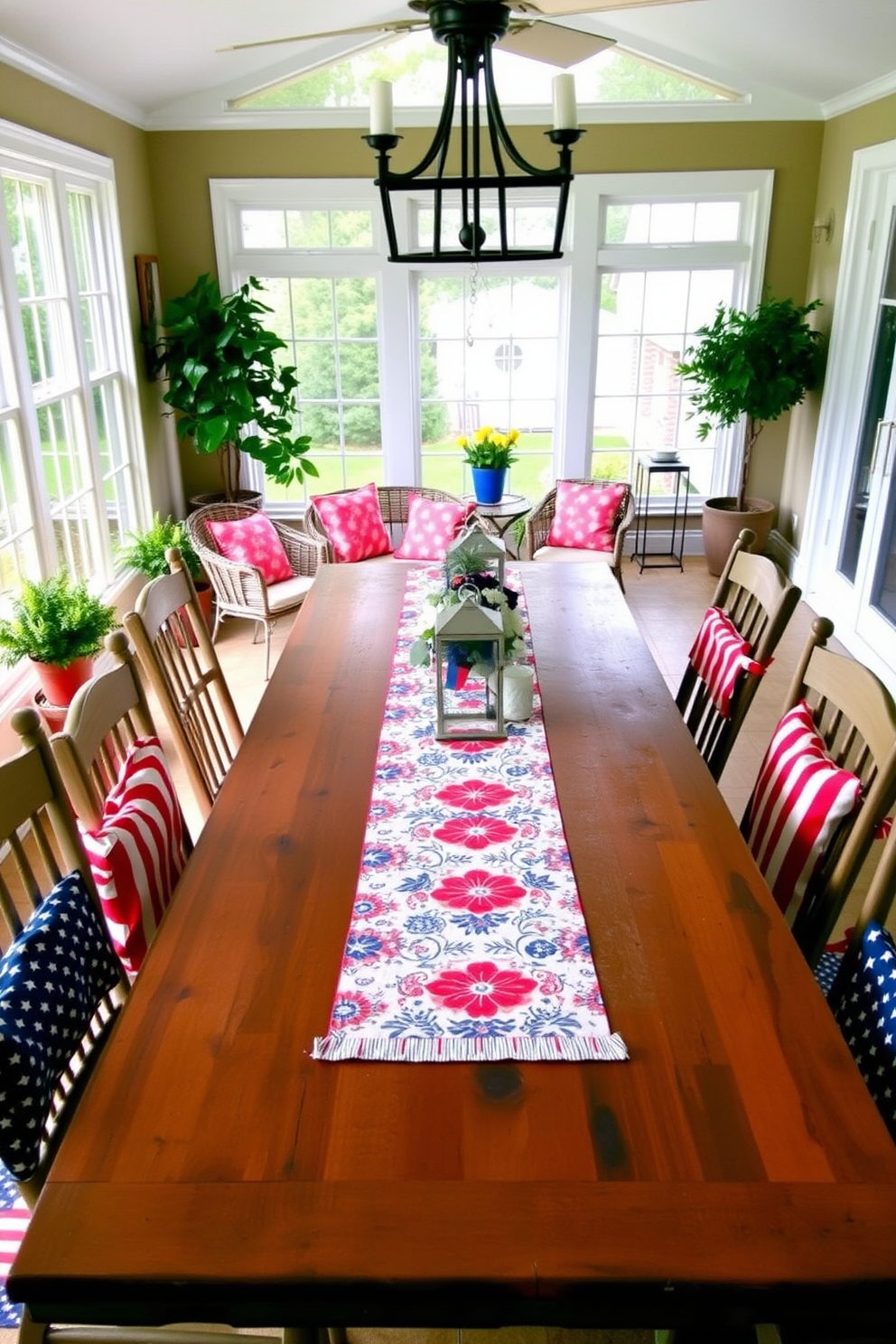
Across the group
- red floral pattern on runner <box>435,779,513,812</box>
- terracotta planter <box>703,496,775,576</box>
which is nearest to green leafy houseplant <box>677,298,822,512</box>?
terracotta planter <box>703,496,775,576</box>

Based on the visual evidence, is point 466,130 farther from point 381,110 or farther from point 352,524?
point 352,524

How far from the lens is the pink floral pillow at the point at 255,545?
15.7 ft

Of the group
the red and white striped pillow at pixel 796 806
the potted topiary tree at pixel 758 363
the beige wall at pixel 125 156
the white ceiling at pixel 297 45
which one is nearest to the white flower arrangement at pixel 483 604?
the red and white striped pillow at pixel 796 806

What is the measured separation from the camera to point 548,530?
5406 millimetres

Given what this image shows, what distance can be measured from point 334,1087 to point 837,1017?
86 centimetres

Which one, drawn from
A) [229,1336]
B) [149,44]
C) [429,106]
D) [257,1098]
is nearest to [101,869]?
[257,1098]

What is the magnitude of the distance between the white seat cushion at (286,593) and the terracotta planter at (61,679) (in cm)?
121

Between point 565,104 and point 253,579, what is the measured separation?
115 inches

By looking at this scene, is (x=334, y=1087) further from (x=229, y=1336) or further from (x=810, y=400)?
(x=810, y=400)

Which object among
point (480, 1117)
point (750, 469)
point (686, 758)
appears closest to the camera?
point (480, 1117)

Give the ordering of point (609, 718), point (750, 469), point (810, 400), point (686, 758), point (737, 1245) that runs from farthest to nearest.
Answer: point (750, 469), point (810, 400), point (609, 718), point (686, 758), point (737, 1245)

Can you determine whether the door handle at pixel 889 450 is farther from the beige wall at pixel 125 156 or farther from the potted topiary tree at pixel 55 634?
the beige wall at pixel 125 156

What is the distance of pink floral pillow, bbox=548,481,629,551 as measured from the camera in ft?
17.3

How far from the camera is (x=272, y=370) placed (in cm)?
531
